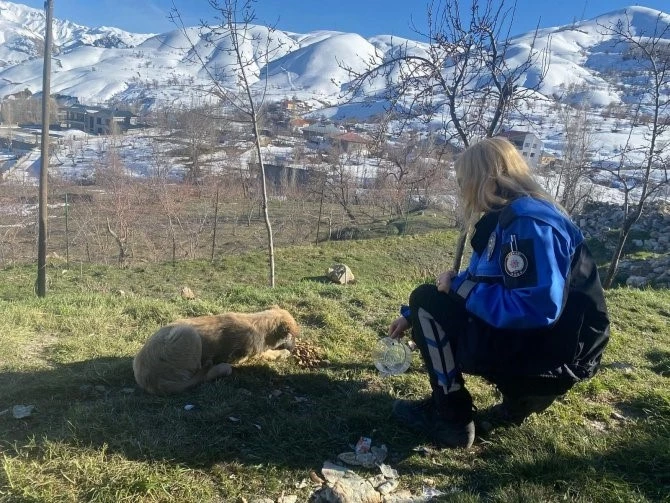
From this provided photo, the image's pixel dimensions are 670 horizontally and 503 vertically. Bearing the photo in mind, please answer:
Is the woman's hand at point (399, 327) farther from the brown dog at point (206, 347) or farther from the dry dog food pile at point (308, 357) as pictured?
the brown dog at point (206, 347)

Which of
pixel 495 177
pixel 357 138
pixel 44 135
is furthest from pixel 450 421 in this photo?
pixel 357 138

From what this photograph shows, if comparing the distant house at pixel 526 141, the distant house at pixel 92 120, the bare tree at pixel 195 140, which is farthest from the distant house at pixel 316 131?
the distant house at pixel 526 141

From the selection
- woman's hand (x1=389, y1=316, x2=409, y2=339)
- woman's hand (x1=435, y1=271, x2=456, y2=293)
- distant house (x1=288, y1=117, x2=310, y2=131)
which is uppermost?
distant house (x1=288, y1=117, x2=310, y2=131)

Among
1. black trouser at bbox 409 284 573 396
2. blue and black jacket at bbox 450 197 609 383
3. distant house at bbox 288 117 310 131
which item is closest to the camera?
blue and black jacket at bbox 450 197 609 383

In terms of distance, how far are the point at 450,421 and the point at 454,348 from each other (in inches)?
16.7

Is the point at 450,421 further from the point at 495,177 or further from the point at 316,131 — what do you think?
the point at 316,131

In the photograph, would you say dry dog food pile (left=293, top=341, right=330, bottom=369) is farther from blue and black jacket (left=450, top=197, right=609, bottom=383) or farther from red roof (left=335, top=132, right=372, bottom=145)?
red roof (left=335, top=132, right=372, bottom=145)

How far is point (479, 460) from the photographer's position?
269 cm

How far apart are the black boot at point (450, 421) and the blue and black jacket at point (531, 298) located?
0.27 m

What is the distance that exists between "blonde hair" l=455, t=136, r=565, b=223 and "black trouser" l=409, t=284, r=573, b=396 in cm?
54

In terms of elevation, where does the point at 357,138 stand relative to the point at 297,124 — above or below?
below

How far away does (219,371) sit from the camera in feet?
11.4

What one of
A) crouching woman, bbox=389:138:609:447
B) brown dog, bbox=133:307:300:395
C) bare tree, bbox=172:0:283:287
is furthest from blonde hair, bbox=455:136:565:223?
bare tree, bbox=172:0:283:287

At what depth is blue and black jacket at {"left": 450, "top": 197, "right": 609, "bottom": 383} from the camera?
7.38 ft
